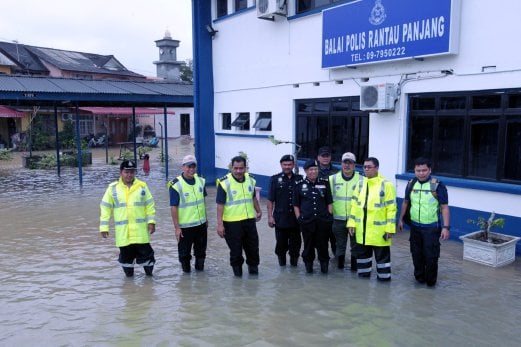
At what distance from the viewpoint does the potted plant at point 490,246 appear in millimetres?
6332

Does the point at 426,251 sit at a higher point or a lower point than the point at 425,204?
lower

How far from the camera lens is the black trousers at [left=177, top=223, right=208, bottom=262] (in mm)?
5988

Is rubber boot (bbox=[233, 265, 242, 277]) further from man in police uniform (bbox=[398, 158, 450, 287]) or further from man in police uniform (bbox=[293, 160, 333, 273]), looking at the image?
man in police uniform (bbox=[398, 158, 450, 287])

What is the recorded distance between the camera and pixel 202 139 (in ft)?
46.7

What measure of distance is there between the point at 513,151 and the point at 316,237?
3.62 metres

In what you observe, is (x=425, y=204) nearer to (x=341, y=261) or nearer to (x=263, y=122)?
(x=341, y=261)

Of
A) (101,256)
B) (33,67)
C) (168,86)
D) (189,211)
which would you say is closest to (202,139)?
(168,86)

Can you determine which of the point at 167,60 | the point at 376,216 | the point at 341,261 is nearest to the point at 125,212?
the point at 341,261

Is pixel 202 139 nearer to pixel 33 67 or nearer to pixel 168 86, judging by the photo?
pixel 168 86

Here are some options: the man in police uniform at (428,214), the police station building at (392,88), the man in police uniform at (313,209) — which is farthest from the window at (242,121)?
the man in police uniform at (428,214)

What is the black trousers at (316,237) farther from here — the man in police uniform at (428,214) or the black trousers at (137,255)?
the black trousers at (137,255)

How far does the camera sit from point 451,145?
7.91 metres

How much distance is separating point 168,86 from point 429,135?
40.2 ft

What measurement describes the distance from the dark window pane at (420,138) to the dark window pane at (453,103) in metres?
0.33
